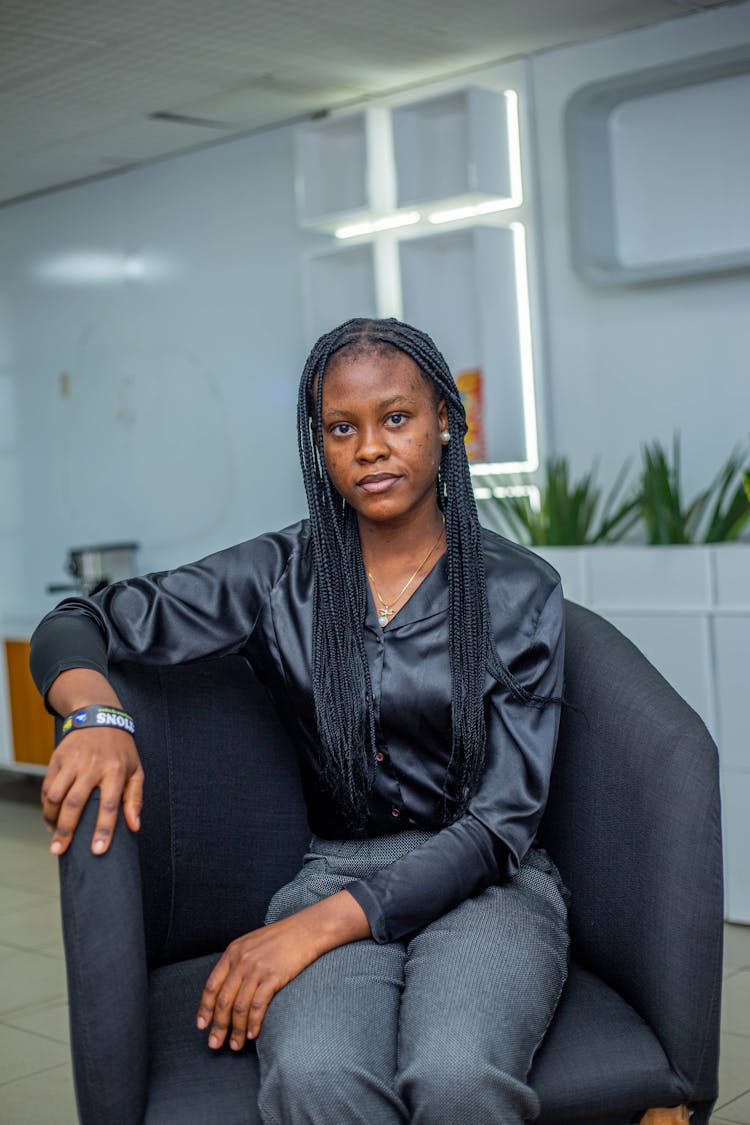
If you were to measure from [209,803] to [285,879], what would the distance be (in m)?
0.16

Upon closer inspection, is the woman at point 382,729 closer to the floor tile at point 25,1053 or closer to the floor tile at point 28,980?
the floor tile at point 25,1053

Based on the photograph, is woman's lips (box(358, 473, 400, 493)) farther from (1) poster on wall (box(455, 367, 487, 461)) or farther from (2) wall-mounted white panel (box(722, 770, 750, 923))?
(1) poster on wall (box(455, 367, 487, 461))

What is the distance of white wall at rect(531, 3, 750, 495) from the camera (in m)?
3.88

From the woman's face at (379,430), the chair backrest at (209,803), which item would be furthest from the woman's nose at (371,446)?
the chair backrest at (209,803)

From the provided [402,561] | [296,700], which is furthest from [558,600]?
[296,700]

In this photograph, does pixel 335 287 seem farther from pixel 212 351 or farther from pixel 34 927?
pixel 34 927

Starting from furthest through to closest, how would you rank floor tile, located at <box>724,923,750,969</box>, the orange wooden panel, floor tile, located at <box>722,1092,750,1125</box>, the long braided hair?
the orange wooden panel < floor tile, located at <box>724,923,750,969</box> < floor tile, located at <box>722,1092,750,1125</box> < the long braided hair

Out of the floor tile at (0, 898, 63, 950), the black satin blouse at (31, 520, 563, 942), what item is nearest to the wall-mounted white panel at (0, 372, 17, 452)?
the floor tile at (0, 898, 63, 950)

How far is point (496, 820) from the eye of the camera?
68.2 inches

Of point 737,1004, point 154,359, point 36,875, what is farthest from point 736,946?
point 154,359

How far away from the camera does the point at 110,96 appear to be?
445cm

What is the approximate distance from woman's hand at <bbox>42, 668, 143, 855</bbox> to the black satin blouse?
16 centimetres

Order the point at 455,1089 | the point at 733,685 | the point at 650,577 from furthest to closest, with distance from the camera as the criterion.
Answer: the point at 650,577
the point at 733,685
the point at 455,1089

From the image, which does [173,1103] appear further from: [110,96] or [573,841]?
[110,96]
